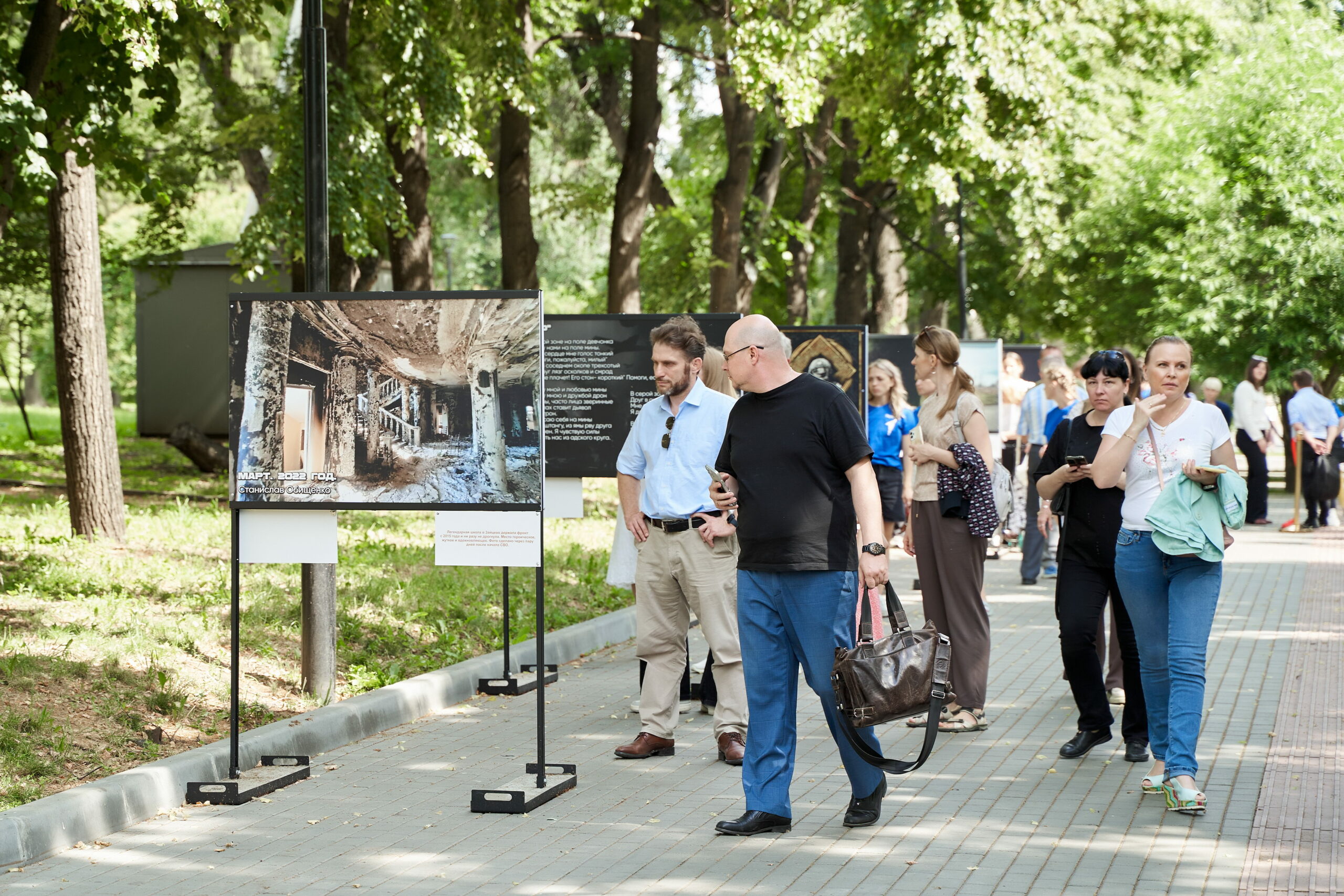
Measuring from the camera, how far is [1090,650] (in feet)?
23.1

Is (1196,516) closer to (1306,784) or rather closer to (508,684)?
(1306,784)

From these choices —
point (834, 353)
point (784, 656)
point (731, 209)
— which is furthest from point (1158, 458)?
point (731, 209)

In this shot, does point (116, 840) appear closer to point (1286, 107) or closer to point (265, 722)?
point (265, 722)

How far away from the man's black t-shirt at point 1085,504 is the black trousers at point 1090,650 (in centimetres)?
7

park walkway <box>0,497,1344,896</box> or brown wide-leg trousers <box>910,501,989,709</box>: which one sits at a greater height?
brown wide-leg trousers <box>910,501,989,709</box>

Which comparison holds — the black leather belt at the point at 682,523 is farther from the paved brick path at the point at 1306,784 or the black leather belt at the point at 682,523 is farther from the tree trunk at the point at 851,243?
the tree trunk at the point at 851,243

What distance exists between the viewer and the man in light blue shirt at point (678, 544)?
7141 mm

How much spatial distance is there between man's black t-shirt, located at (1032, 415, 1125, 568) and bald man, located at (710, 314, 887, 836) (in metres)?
1.64

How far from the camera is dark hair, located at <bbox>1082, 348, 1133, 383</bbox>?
711 cm

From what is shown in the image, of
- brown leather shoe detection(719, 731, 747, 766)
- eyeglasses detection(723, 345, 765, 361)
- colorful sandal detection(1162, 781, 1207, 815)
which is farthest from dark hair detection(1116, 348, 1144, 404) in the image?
brown leather shoe detection(719, 731, 747, 766)

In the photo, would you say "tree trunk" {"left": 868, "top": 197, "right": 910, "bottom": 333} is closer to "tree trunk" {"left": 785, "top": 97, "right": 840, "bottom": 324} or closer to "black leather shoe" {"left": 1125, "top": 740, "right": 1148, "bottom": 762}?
"tree trunk" {"left": 785, "top": 97, "right": 840, "bottom": 324}

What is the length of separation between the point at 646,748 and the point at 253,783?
1.84m

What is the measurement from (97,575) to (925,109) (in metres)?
13.3

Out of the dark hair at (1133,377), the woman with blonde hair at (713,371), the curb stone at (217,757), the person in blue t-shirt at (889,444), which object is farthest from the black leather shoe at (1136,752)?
the person in blue t-shirt at (889,444)
